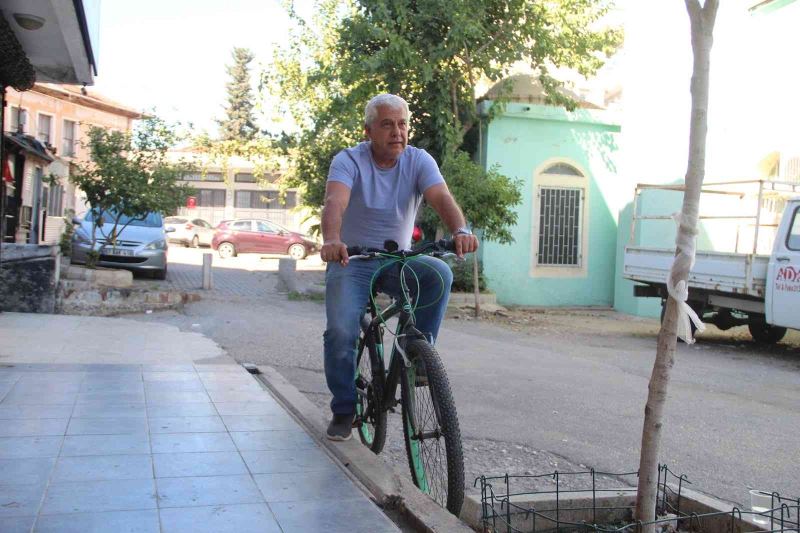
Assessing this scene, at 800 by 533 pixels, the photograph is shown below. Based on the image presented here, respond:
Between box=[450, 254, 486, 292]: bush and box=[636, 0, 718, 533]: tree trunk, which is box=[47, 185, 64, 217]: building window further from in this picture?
box=[636, 0, 718, 533]: tree trunk

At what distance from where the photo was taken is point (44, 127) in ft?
125

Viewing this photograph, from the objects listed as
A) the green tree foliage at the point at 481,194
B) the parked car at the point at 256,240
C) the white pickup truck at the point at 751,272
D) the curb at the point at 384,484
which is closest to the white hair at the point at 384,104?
the curb at the point at 384,484

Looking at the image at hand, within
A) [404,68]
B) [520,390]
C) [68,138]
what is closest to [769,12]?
[404,68]

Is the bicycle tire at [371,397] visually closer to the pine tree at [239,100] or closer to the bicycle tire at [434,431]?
the bicycle tire at [434,431]

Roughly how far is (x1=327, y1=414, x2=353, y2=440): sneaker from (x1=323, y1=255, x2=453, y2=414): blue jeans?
0.22m

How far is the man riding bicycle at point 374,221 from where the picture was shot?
391 cm

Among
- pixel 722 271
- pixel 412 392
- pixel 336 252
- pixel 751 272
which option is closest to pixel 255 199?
pixel 722 271

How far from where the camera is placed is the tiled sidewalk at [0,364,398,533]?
3.02 meters

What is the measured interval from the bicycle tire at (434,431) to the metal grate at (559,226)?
13.8 metres

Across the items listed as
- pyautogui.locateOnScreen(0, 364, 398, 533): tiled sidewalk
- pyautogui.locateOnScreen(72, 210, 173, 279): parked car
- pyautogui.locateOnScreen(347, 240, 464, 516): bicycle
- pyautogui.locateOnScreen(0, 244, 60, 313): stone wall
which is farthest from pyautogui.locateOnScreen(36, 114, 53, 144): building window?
pyautogui.locateOnScreen(347, 240, 464, 516): bicycle

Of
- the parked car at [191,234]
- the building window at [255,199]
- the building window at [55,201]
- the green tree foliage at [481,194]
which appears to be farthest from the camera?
the building window at [255,199]

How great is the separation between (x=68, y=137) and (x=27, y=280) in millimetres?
32549

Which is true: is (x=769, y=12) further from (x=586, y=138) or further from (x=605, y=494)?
(x=605, y=494)

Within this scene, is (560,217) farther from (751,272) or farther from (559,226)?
(751,272)
